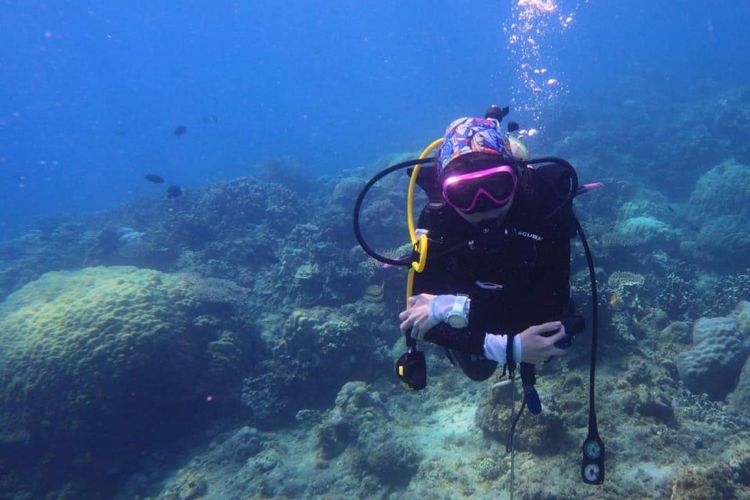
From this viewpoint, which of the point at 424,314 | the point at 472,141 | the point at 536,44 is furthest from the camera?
the point at 536,44

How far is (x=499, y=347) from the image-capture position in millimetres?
2408

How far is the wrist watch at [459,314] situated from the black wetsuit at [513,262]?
0.05 meters

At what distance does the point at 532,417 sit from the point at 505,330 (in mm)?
3329

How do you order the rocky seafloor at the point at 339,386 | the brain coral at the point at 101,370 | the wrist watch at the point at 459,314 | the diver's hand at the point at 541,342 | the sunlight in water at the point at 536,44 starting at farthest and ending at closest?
the sunlight in water at the point at 536,44 < the brain coral at the point at 101,370 < the rocky seafloor at the point at 339,386 < the wrist watch at the point at 459,314 < the diver's hand at the point at 541,342

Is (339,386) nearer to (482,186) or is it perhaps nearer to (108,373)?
(108,373)

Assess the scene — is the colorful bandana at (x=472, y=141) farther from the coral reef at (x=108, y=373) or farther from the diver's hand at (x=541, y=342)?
the coral reef at (x=108, y=373)

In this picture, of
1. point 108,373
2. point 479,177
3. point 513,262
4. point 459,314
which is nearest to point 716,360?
point 513,262

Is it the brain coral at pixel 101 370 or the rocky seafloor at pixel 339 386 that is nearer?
the rocky seafloor at pixel 339 386

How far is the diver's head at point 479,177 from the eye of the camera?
2.49m

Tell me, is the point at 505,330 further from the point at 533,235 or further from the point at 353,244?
the point at 353,244

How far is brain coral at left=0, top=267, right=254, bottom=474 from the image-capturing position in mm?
7875

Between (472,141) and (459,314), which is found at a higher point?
(472,141)

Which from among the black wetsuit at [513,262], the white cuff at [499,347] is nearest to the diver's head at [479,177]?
the black wetsuit at [513,262]

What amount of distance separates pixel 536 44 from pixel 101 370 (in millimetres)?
115044
